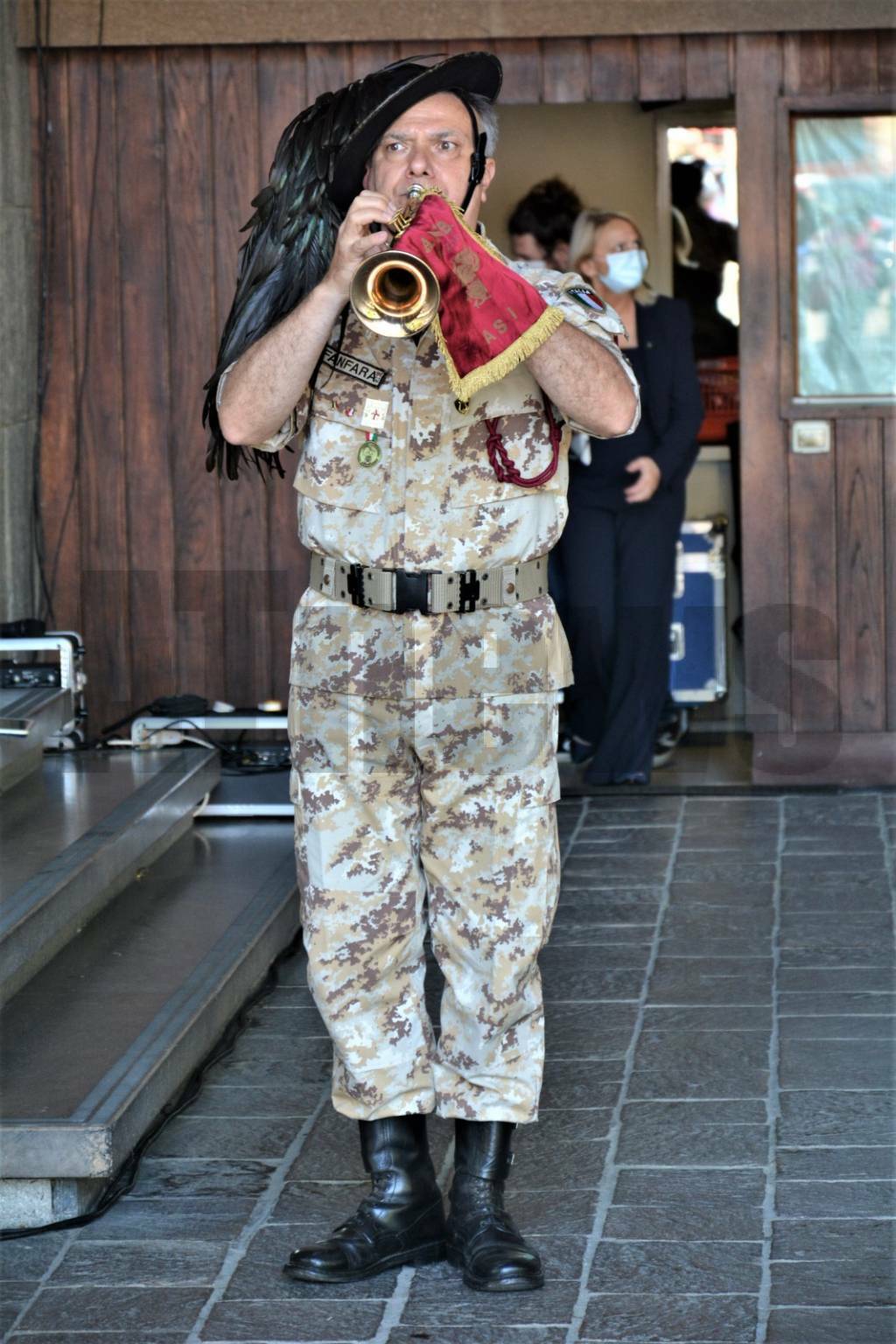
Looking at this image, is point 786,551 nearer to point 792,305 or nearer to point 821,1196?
point 792,305

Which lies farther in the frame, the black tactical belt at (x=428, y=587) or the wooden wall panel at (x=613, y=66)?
the wooden wall panel at (x=613, y=66)

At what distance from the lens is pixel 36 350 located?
22.1 ft

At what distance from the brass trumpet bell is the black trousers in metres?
3.95

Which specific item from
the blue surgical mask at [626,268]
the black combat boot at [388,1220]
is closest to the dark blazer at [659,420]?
the blue surgical mask at [626,268]

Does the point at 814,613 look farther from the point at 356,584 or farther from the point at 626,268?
the point at 356,584

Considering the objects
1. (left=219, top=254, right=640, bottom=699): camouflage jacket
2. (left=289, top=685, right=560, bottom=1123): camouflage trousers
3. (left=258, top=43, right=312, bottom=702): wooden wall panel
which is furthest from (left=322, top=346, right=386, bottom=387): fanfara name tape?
(left=258, top=43, right=312, bottom=702): wooden wall panel

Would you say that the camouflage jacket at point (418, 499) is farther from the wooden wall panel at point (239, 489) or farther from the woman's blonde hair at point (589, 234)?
the woman's blonde hair at point (589, 234)

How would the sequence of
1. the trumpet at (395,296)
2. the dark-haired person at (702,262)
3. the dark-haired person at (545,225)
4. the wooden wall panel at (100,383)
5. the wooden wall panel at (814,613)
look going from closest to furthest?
the trumpet at (395,296), the wooden wall panel at (100,383), the wooden wall panel at (814,613), the dark-haired person at (545,225), the dark-haired person at (702,262)

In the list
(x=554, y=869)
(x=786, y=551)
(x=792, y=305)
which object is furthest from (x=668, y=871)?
(x=554, y=869)

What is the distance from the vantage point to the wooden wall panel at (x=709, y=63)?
6602 millimetres

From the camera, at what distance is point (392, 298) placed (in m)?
2.85

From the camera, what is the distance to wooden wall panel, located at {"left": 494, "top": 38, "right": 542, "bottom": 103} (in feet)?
21.6

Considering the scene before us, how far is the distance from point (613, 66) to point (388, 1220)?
14.9ft

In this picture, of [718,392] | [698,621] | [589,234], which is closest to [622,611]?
[698,621]
